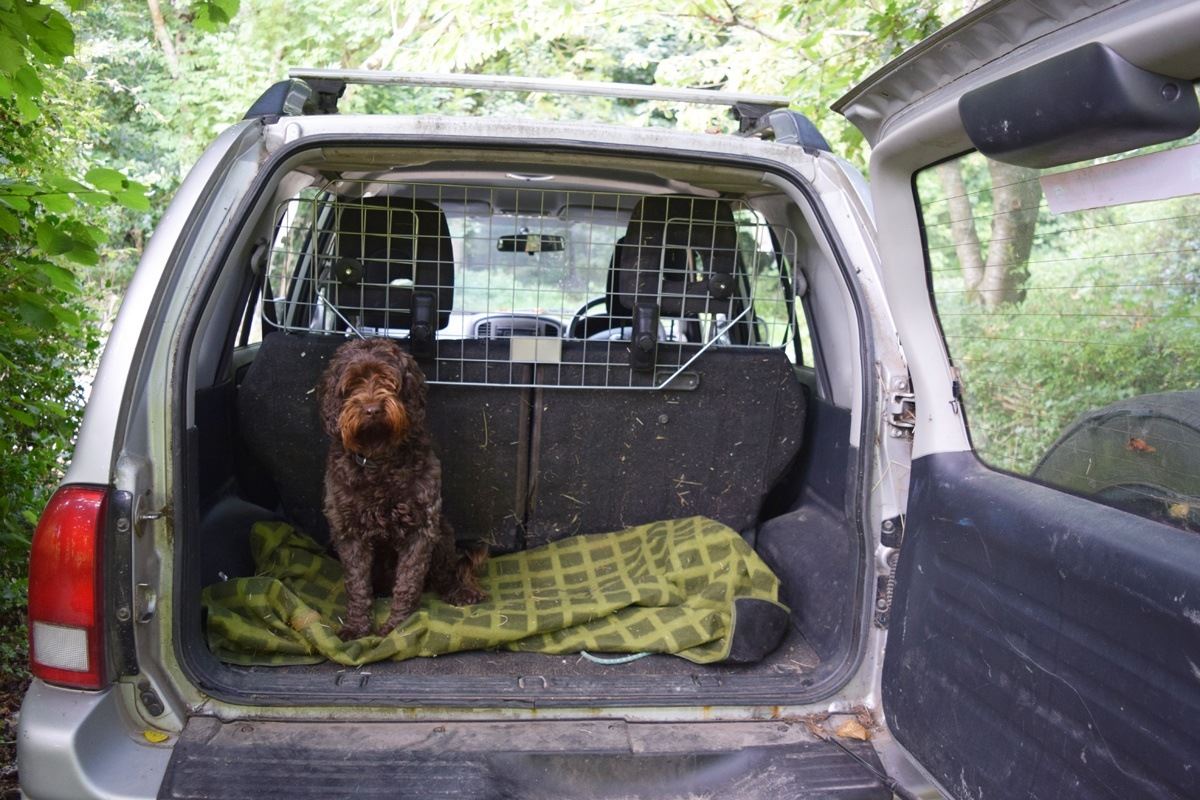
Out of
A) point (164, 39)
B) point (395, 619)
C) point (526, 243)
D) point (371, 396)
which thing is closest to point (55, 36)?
point (371, 396)

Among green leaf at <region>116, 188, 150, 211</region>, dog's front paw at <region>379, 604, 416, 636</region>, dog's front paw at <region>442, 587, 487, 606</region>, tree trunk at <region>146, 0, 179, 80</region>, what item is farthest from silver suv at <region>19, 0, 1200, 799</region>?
tree trunk at <region>146, 0, 179, 80</region>

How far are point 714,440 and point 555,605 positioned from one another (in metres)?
0.95

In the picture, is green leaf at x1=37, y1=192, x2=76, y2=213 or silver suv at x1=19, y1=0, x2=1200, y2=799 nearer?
silver suv at x1=19, y1=0, x2=1200, y2=799

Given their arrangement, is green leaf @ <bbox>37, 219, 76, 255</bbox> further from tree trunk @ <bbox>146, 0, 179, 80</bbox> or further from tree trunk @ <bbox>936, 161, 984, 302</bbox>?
tree trunk @ <bbox>146, 0, 179, 80</bbox>

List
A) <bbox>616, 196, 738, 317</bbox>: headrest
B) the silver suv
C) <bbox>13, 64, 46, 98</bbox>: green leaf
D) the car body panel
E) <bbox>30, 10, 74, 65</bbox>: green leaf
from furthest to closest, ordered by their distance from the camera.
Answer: <bbox>616, 196, 738, 317</bbox>: headrest < <bbox>13, 64, 46, 98</bbox>: green leaf < <bbox>30, 10, 74, 65</bbox>: green leaf < the silver suv < the car body panel

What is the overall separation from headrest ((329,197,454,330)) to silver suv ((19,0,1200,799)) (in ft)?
0.07

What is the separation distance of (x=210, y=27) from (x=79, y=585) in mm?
2176

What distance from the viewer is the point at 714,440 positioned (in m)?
3.96

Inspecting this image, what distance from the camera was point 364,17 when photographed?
13.5 metres

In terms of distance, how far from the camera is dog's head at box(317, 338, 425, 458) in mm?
3283

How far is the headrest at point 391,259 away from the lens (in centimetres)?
374

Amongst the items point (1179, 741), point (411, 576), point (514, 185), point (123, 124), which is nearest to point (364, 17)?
point (123, 124)

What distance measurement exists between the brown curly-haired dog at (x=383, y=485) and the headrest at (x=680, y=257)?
967 millimetres

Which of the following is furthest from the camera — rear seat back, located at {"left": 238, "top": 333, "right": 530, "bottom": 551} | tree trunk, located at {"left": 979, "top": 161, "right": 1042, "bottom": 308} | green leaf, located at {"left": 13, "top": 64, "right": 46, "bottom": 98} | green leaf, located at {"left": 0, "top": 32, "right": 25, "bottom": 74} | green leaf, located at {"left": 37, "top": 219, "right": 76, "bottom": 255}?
rear seat back, located at {"left": 238, "top": 333, "right": 530, "bottom": 551}
